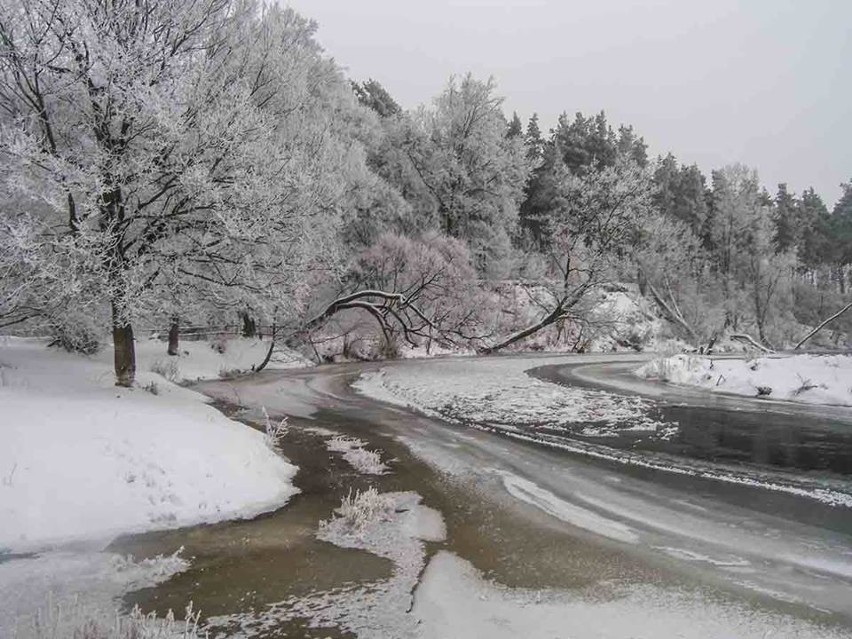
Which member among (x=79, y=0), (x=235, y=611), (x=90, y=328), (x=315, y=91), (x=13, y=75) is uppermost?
(x=315, y=91)

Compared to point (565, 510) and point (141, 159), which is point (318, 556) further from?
point (141, 159)

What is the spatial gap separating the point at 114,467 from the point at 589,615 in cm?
609

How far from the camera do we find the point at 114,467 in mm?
7727

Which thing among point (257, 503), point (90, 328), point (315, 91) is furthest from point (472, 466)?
point (315, 91)

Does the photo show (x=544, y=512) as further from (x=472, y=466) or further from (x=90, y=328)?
(x=90, y=328)

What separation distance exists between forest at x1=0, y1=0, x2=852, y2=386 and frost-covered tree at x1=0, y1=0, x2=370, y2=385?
0.16 ft

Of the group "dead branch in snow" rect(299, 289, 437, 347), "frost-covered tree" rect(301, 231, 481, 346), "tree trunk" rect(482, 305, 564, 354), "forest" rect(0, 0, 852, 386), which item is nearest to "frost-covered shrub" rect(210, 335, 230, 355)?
"forest" rect(0, 0, 852, 386)

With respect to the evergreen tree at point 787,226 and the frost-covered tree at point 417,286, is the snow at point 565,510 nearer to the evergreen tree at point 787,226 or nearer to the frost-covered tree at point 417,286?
the frost-covered tree at point 417,286

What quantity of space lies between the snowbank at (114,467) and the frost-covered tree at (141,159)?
7.03ft

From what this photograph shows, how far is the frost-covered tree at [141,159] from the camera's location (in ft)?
33.1

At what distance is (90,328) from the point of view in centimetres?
1459

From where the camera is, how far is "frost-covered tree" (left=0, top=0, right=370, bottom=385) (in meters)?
10.1


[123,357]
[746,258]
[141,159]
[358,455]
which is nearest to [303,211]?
[141,159]

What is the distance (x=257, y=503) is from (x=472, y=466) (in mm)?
3966
